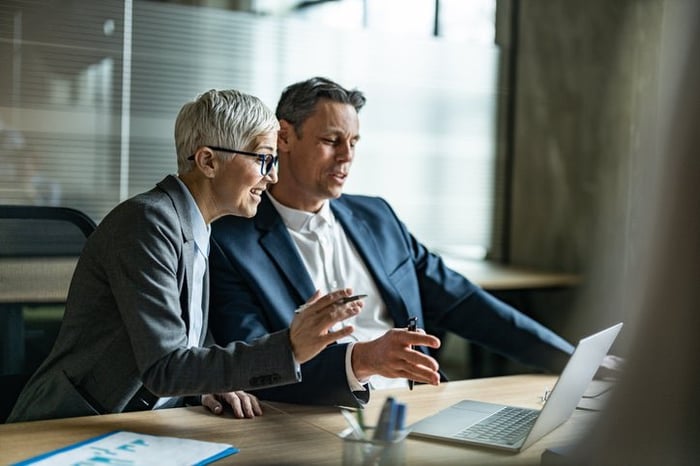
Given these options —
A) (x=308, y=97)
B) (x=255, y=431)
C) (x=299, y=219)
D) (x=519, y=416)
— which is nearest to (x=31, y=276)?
(x=299, y=219)

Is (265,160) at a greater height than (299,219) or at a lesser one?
greater

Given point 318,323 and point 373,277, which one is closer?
point 318,323

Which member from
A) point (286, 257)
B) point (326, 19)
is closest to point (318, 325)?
point (286, 257)

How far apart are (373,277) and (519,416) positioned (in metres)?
0.73

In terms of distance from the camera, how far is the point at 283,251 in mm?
2029

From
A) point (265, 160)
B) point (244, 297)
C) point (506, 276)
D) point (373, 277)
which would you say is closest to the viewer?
point (265, 160)

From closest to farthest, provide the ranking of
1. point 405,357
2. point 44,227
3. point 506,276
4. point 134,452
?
1. point 134,452
2. point 405,357
3. point 44,227
4. point 506,276

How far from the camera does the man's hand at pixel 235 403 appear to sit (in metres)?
1.50

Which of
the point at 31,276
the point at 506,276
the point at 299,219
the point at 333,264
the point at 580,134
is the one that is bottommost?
the point at 506,276

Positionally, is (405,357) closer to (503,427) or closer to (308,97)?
(503,427)

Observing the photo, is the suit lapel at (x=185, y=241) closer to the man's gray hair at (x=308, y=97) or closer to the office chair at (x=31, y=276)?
the office chair at (x=31, y=276)

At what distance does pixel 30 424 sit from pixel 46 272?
115 centimetres

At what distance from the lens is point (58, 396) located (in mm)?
1531

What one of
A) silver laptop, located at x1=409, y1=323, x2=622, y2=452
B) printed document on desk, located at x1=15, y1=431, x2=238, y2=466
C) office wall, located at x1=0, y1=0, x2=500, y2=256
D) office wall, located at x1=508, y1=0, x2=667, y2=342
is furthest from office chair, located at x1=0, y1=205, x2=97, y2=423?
office wall, located at x1=508, y1=0, x2=667, y2=342
